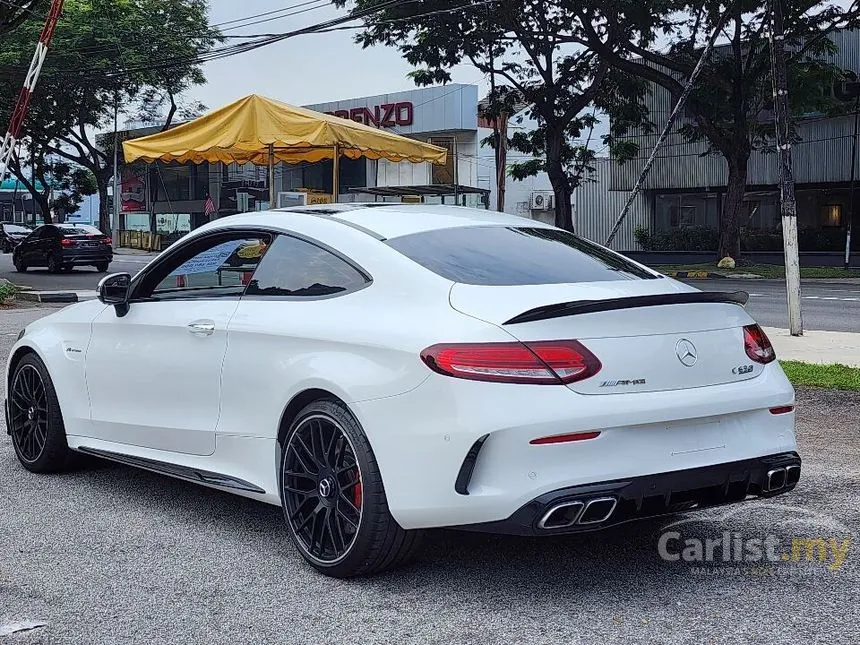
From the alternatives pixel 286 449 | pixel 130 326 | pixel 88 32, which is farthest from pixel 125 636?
pixel 88 32

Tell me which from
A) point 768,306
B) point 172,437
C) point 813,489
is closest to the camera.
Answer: point 172,437

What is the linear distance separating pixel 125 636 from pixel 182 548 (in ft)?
3.40

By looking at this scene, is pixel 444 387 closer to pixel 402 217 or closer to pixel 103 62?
pixel 402 217

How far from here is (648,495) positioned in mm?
3848

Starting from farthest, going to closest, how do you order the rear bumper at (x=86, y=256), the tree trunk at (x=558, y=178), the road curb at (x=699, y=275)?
the tree trunk at (x=558, y=178), the rear bumper at (x=86, y=256), the road curb at (x=699, y=275)

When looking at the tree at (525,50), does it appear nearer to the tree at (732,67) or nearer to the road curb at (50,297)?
the tree at (732,67)

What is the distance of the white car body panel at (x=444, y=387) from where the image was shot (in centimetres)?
380

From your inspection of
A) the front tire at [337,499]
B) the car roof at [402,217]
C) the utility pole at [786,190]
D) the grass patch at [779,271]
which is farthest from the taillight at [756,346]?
the grass patch at [779,271]

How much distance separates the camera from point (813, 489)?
561 centimetres

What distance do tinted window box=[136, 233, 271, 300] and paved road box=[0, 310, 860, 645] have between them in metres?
1.05

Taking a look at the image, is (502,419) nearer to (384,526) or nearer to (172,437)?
(384,526)

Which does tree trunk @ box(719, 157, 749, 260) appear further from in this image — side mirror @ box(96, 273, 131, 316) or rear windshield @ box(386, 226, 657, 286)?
side mirror @ box(96, 273, 131, 316)

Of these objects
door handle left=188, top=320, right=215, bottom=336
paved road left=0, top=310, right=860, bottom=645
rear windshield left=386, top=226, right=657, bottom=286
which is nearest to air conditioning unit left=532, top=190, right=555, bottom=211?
paved road left=0, top=310, right=860, bottom=645

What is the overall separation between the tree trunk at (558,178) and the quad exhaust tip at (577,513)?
93.6ft
